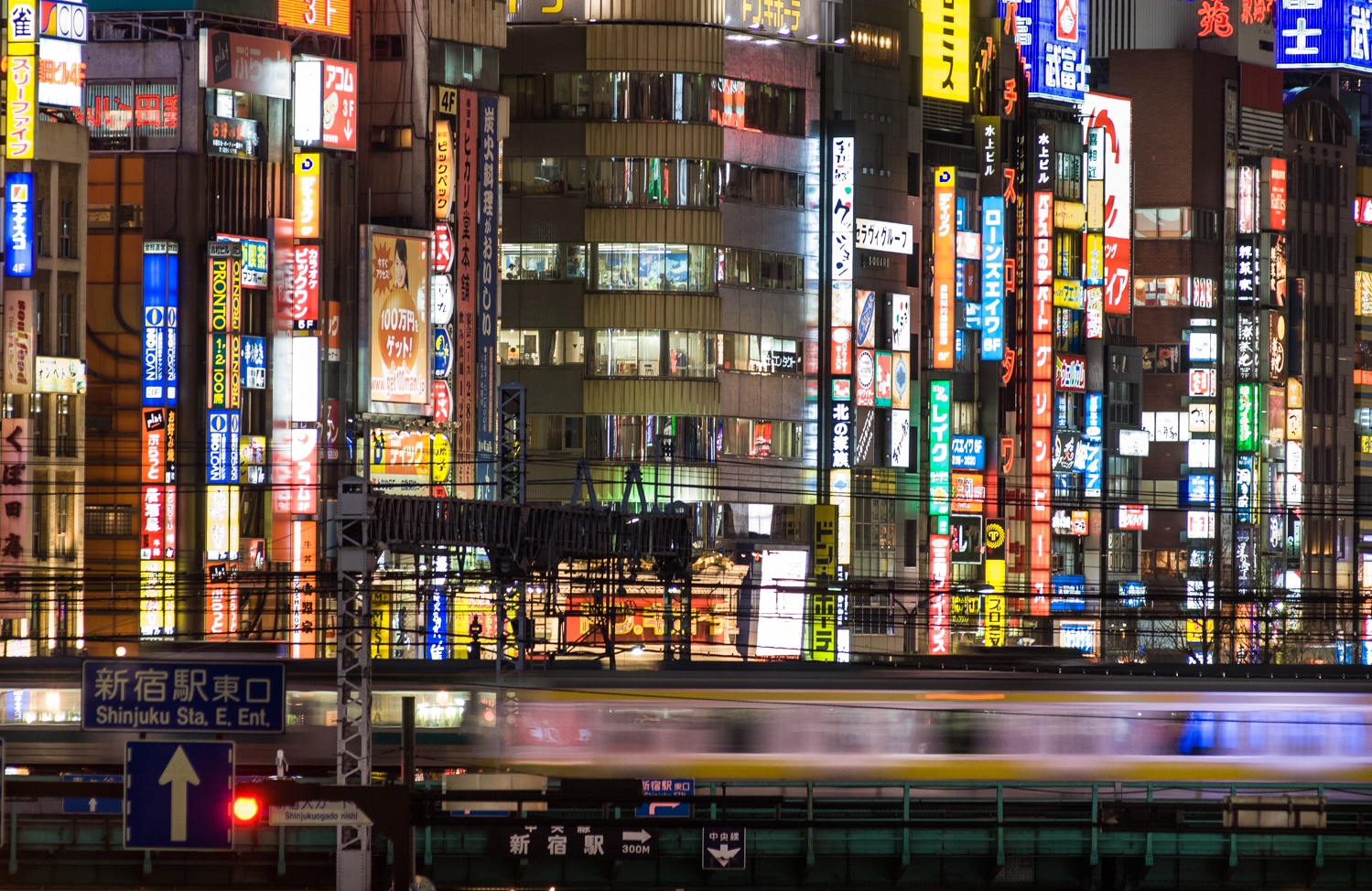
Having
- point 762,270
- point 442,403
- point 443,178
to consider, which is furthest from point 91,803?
point 762,270

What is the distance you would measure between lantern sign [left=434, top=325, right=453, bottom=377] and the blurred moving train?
2138 cm

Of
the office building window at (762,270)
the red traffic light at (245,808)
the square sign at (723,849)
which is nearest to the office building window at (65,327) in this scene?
the office building window at (762,270)

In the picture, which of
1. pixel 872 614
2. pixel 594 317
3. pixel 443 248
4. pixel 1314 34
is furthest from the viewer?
pixel 1314 34

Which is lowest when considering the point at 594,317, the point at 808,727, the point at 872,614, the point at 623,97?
the point at 872,614

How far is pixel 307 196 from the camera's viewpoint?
59906 millimetres

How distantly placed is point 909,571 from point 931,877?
116 ft

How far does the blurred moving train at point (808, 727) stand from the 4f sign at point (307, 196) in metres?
21.2

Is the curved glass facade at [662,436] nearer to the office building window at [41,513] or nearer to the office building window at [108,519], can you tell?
the office building window at [108,519]

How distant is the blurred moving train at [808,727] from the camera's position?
3959 centimetres

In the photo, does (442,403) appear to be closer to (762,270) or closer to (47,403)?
(47,403)

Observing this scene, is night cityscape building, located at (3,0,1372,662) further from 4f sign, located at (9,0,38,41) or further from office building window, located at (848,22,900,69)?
4f sign, located at (9,0,38,41)

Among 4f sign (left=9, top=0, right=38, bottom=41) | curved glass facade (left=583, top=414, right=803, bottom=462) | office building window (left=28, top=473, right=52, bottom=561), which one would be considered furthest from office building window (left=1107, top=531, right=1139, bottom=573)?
4f sign (left=9, top=0, right=38, bottom=41)

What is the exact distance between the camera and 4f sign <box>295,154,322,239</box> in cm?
5978

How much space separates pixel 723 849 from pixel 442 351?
28.3 metres
